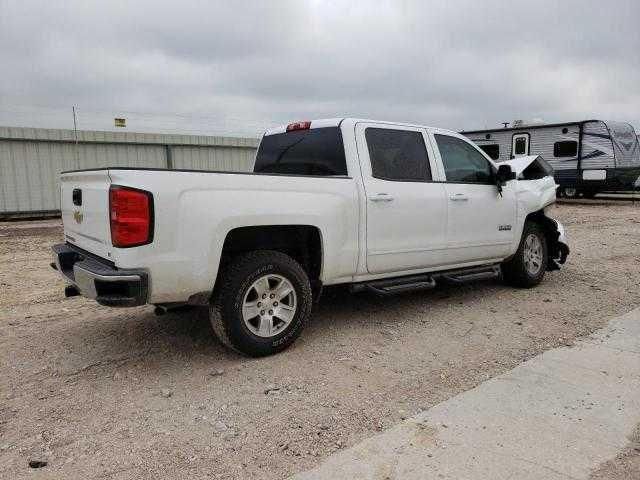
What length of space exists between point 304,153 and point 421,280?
65.9 inches

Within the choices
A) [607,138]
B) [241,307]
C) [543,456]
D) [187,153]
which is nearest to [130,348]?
[241,307]

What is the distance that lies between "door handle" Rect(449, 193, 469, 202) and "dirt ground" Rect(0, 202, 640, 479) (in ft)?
3.80

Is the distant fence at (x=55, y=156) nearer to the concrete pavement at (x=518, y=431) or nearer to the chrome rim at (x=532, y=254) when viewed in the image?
the chrome rim at (x=532, y=254)

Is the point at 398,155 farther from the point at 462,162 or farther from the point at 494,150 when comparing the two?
the point at 494,150

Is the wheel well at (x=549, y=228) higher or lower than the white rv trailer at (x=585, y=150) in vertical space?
lower

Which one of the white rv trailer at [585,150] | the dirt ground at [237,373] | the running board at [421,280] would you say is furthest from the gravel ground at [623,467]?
the white rv trailer at [585,150]

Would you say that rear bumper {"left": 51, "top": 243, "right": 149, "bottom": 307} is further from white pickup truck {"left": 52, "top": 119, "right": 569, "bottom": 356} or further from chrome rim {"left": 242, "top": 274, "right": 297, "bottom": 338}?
chrome rim {"left": 242, "top": 274, "right": 297, "bottom": 338}

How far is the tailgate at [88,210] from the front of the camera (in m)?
3.66

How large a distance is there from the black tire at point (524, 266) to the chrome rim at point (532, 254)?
0.01 metres

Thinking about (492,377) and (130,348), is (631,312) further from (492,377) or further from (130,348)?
(130,348)

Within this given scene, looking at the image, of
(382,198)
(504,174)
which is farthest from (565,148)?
(382,198)

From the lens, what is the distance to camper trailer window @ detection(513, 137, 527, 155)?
1927cm

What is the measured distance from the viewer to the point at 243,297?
3.93m

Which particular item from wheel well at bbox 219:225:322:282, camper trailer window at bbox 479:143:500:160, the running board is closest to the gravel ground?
the running board
